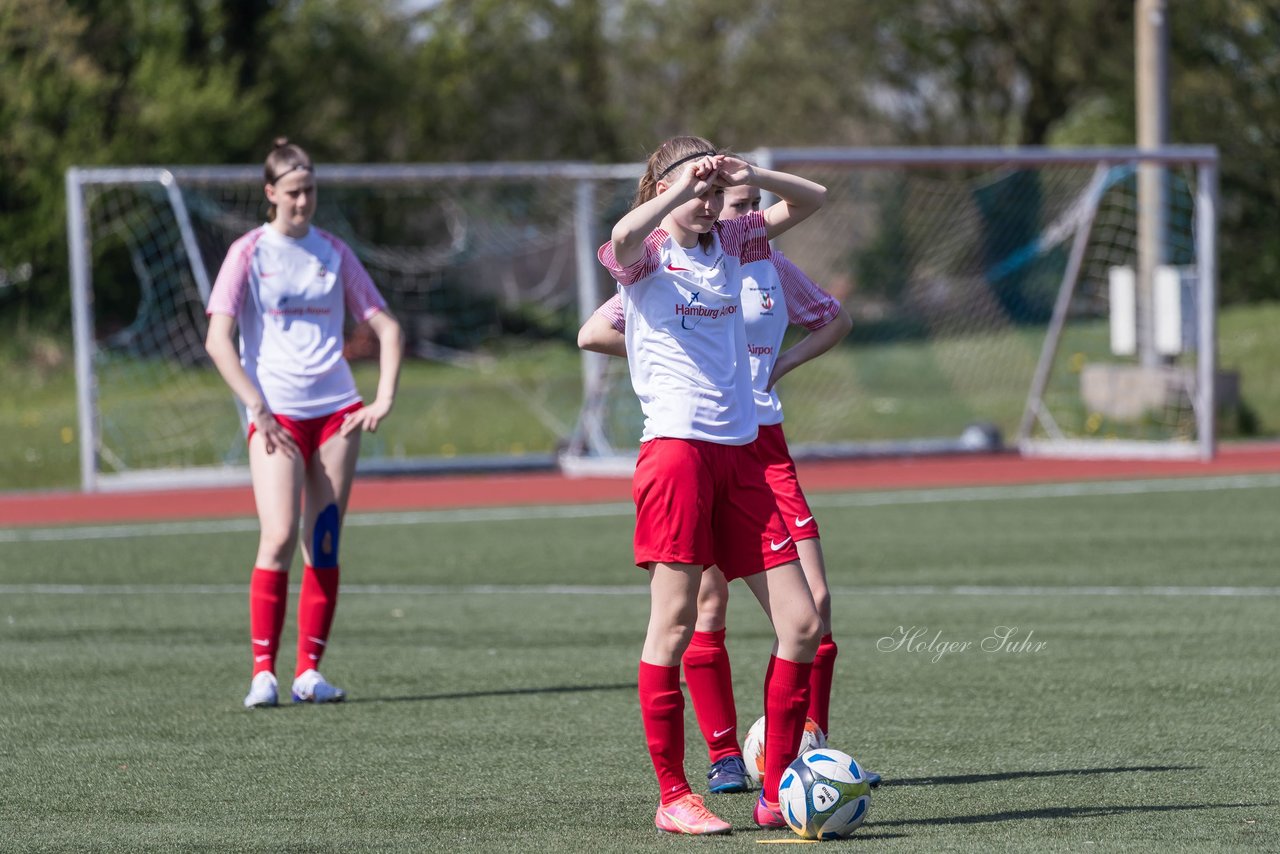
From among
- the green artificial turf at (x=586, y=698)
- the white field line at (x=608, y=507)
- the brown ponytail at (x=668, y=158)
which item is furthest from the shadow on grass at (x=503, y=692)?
the white field line at (x=608, y=507)

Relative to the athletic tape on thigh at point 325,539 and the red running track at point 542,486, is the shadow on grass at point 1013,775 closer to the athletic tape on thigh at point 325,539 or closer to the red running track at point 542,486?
the athletic tape on thigh at point 325,539

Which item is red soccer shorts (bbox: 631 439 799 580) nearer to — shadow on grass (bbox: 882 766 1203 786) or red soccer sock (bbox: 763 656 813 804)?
red soccer sock (bbox: 763 656 813 804)

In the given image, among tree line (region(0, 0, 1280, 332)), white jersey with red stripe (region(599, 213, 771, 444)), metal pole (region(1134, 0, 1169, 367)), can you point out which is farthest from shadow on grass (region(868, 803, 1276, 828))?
tree line (region(0, 0, 1280, 332))

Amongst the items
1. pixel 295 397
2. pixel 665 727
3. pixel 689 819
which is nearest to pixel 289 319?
pixel 295 397

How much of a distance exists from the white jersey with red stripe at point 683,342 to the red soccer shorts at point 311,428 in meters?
2.40

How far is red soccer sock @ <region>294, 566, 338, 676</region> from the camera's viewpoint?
7.14m

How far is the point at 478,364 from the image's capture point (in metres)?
24.1

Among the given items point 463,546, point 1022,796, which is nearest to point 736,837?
point 1022,796

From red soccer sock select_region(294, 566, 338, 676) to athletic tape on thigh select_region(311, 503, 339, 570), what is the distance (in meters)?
0.04

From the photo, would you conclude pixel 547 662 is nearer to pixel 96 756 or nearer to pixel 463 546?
pixel 96 756

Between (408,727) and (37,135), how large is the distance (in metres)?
22.6

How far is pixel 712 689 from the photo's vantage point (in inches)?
211

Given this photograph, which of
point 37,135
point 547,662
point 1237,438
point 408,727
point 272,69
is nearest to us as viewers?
point 408,727

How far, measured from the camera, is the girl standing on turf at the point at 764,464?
536 cm
